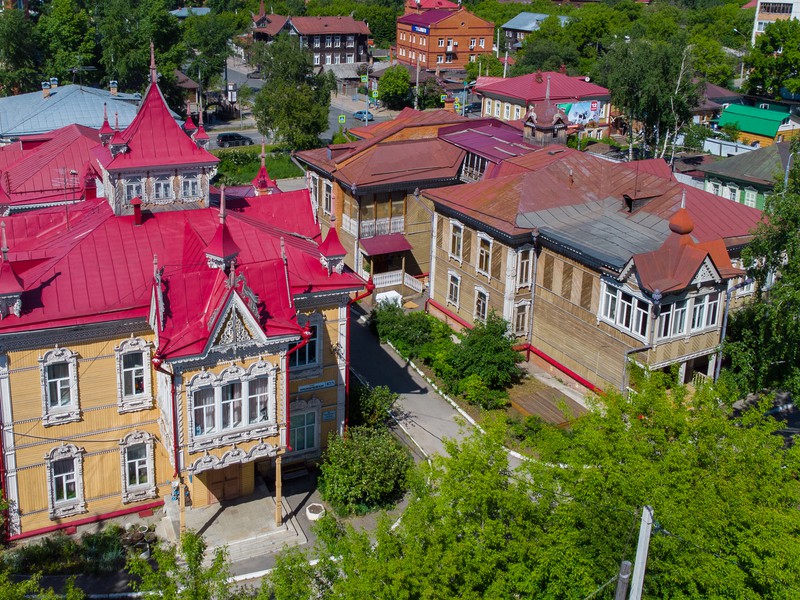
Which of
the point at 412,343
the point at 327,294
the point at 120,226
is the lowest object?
the point at 412,343

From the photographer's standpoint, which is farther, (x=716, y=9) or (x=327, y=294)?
(x=716, y=9)

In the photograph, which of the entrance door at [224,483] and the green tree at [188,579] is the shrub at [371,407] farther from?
the green tree at [188,579]

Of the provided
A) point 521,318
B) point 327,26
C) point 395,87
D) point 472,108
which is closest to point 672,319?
point 521,318

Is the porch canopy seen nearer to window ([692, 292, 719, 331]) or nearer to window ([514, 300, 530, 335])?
window ([514, 300, 530, 335])

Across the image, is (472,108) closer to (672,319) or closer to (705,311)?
(705,311)

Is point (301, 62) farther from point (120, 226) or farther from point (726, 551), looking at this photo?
point (726, 551)

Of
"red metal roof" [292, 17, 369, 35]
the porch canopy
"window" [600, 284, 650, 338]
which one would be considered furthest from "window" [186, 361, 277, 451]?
"red metal roof" [292, 17, 369, 35]

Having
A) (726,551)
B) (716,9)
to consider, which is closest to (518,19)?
(716,9)
